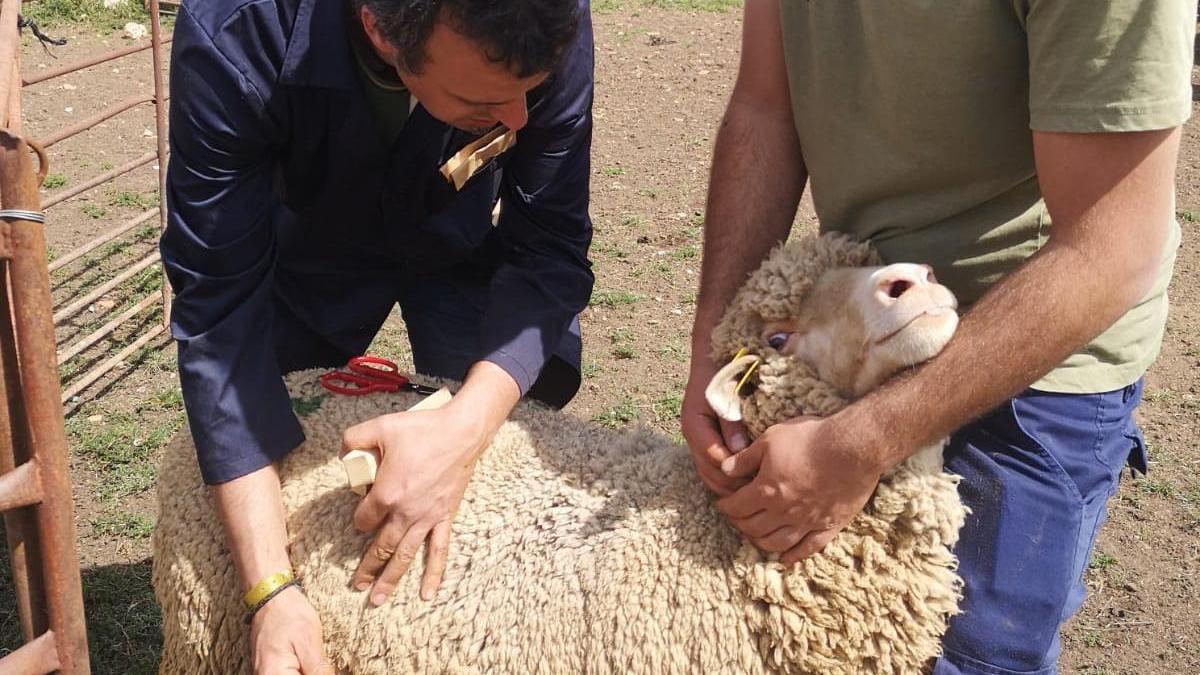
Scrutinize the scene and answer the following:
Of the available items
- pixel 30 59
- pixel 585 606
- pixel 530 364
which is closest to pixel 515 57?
pixel 530 364

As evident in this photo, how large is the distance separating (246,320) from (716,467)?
44.5 inches

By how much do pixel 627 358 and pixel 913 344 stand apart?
10.8 ft

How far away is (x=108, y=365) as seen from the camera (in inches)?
200

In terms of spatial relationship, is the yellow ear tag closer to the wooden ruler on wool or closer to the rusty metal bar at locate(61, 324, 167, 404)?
the wooden ruler on wool

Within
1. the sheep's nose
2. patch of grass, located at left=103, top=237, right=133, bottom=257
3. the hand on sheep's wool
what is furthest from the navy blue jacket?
patch of grass, located at left=103, top=237, right=133, bottom=257

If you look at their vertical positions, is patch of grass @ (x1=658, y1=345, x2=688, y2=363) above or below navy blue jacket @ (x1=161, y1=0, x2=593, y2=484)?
below

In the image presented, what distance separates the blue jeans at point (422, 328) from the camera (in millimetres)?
3102

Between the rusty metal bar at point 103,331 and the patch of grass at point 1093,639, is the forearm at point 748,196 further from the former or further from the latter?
the rusty metal bar at point 103,331

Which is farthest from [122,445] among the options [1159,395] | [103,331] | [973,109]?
[1159,395]

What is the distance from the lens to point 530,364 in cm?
267

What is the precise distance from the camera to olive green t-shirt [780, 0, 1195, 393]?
180 centimetres

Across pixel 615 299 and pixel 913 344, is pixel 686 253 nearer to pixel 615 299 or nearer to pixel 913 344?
pixel 615 299

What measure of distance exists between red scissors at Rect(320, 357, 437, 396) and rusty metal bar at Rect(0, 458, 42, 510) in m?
0.93

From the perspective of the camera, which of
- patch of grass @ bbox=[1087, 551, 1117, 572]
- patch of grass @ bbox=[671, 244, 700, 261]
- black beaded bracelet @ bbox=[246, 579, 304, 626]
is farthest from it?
patch of grass @ bbox=[671, 244, 700, 261]
